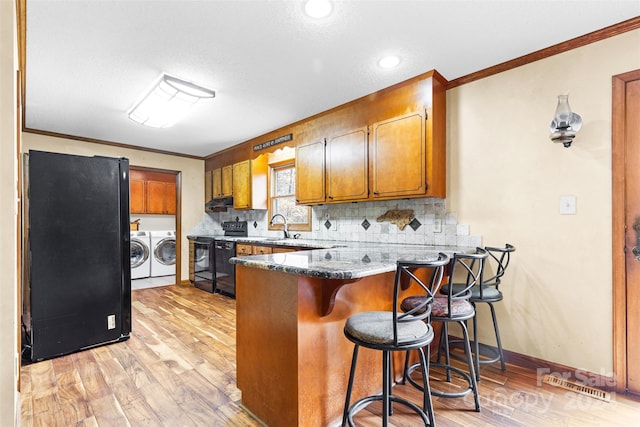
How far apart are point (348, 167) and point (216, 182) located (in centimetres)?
308

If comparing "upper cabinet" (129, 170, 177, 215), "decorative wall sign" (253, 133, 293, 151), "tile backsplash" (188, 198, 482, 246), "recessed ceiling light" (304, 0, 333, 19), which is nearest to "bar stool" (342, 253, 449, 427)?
"tile backsplash" (188, 198, 482, 246)

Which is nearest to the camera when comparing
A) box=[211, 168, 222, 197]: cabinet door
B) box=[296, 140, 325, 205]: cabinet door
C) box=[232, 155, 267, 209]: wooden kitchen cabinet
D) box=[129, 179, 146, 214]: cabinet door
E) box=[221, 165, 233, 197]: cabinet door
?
box=[296, 140, 325, 205]: cabinet door

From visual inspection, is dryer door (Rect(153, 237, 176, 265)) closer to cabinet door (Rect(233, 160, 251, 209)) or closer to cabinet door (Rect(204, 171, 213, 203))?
cabinet door (Rect(204, 171, 213, 203))

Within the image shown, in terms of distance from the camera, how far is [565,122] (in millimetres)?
2014

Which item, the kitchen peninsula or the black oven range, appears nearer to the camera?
the kitchen peninsula

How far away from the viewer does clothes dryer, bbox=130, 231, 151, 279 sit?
→ 5.80 m

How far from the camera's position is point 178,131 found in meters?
4.08

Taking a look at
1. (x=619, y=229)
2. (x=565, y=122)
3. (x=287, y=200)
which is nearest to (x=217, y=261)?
(x=287, y=200)

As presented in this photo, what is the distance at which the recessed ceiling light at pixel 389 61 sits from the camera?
7.61 feet

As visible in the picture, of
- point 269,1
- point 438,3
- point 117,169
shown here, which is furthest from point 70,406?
point 438,3

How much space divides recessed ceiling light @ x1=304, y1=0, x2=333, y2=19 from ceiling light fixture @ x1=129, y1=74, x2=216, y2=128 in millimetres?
1405

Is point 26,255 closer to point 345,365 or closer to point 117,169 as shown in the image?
point 117,169

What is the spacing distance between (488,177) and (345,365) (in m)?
1.86

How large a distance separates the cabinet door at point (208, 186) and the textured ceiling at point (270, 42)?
2.48 metres
